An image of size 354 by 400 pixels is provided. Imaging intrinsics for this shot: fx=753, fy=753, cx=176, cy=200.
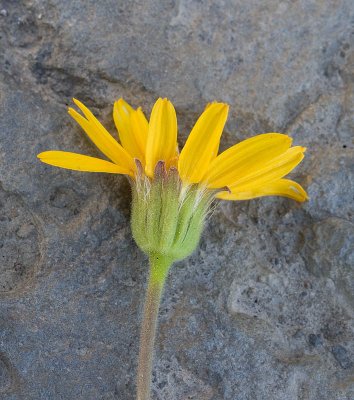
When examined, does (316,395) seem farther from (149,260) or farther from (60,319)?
(60,319)

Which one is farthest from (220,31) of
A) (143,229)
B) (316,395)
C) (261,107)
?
(316,395)

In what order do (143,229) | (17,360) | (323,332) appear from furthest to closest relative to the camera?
(323,332) < (17,360) < (143,229)

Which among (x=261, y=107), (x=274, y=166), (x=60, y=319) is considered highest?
(x=261, y=107)

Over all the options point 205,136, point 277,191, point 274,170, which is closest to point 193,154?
point 205,136

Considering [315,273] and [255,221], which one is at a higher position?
[255,221]

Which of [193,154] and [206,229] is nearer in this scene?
[193,154]

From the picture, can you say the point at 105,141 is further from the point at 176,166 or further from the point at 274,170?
the point at 274,170
